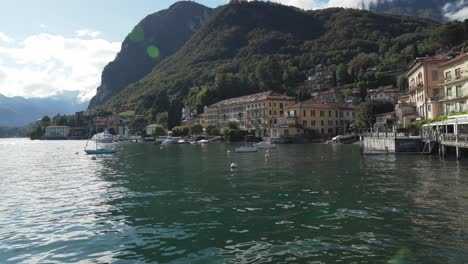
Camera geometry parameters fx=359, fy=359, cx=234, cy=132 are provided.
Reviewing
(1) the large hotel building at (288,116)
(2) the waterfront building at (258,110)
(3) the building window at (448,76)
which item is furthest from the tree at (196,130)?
(3) the building window at (448,76)

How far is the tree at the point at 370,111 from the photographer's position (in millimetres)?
101250

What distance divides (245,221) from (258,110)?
11629 cm

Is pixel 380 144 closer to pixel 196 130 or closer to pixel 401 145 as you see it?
pixel 401 145

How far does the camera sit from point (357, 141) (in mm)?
95938

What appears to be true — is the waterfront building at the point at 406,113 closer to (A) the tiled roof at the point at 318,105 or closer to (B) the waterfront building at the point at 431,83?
(B) the waterfront building at the point at 431,83

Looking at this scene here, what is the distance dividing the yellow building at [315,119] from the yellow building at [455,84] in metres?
51.3

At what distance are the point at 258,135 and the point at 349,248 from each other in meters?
119

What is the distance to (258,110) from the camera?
133m

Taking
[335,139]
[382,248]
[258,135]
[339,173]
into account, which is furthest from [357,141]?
[382,248]

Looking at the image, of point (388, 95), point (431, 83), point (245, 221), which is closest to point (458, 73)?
point (431, 83)

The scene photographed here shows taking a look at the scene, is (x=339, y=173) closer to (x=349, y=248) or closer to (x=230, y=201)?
(x=230, y=201)

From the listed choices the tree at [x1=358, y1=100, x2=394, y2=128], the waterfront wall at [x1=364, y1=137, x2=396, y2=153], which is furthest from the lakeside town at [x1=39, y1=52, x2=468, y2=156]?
the tree at [x1=358, y1=100, x2=394, y2=128]

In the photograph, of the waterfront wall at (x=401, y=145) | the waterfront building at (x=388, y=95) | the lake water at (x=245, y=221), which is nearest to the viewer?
the lake water at (x=245, y=221)

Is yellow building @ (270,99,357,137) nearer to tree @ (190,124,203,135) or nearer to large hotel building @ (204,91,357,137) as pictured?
large hotel building @ (204,91,357,137)
